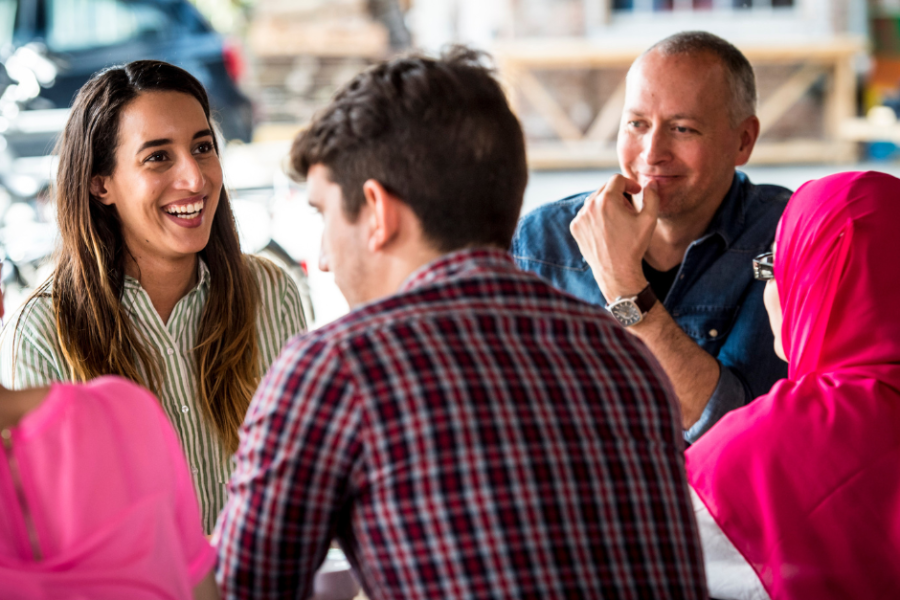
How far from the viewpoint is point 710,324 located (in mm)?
1807

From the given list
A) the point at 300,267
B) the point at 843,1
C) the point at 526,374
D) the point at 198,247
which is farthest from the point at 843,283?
the point at 843,1

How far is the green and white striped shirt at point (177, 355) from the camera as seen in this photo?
5.08ft

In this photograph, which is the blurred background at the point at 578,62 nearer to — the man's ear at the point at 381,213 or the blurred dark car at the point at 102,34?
the blurred dark car at the point at 102,34

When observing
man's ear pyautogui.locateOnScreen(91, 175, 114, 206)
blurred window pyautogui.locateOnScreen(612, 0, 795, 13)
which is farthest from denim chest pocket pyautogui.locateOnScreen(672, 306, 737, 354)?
blurred window pyautogui.locateOnScreen(612, 0, 795, 13)

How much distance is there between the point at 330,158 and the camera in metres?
0.90

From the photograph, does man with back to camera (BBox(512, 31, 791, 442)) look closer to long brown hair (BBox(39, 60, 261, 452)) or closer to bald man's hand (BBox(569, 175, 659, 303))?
bald man's hand (BBox(569, 175, 659, 303))

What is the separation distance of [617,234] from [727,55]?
0.45m

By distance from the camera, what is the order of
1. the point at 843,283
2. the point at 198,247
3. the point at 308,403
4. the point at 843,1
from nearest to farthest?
1. the point at 308,403
2. the point at 843,283
3. the point at 198,247
4. the point at 843,1

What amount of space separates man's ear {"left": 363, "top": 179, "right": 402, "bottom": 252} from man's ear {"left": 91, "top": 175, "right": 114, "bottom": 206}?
3.24 ft

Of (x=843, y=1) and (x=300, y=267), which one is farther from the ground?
(x=843, y=1)

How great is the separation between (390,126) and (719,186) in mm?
1158

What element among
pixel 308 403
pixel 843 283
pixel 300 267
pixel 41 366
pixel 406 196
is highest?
pixel 406 196

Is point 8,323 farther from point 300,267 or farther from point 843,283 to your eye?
point 300,267

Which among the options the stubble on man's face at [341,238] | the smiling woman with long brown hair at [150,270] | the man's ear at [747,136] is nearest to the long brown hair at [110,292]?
the smiling woman with long brown hair at [150,270]
